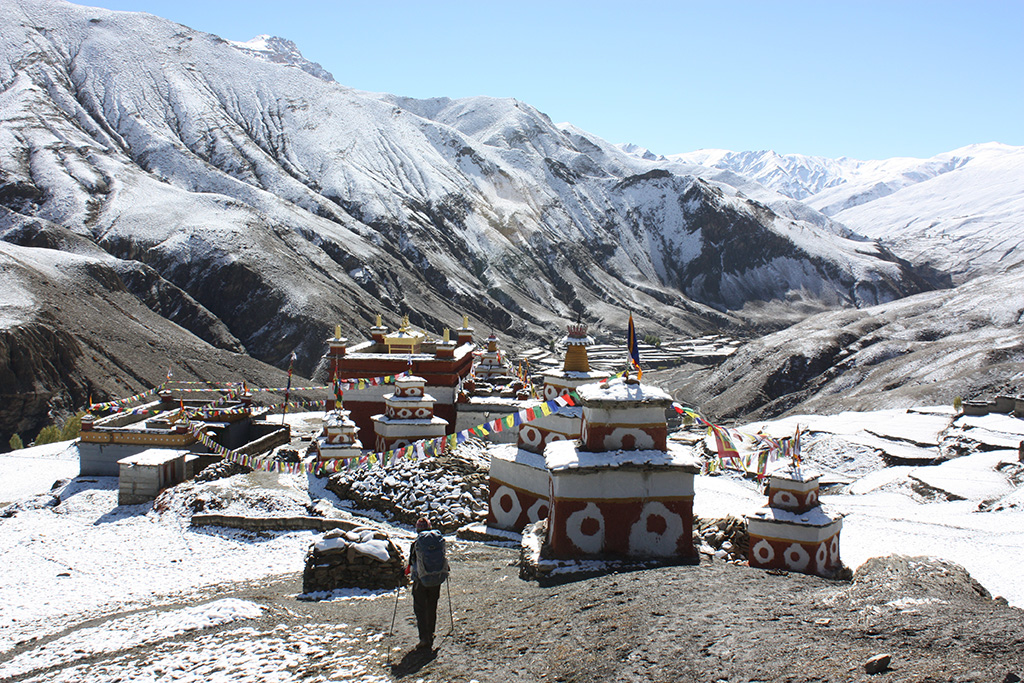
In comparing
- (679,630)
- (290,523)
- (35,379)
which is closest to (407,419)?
(290,523)

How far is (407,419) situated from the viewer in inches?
884

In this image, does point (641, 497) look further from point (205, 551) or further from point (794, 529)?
point (205, 551)

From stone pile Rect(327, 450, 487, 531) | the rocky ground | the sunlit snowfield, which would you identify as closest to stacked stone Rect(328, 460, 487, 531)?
stone pile Rect(327, 450, 487, 531)

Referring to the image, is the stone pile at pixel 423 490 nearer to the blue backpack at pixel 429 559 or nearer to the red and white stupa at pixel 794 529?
the red and white stupa at pixel 794 529

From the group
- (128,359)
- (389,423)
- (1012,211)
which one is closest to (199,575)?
(389,423)

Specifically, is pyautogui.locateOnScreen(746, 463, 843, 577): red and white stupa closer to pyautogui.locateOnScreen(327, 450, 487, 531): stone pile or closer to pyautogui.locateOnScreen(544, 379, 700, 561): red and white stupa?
pyautogui.locateOnScreen(544, 379, 700, 561): red and white stupa

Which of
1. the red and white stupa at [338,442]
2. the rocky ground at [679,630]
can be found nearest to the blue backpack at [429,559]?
the rocky ground at [679,630]

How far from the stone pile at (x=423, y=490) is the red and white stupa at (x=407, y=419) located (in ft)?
9.29

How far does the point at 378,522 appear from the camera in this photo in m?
16.7

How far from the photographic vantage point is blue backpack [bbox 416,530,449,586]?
7637mm

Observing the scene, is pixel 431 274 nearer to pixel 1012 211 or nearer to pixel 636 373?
pixel 636 373

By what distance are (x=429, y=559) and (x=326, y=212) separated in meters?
102

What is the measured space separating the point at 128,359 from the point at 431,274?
5583 centimetres

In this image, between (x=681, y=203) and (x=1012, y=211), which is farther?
(x=1012, y=211)
